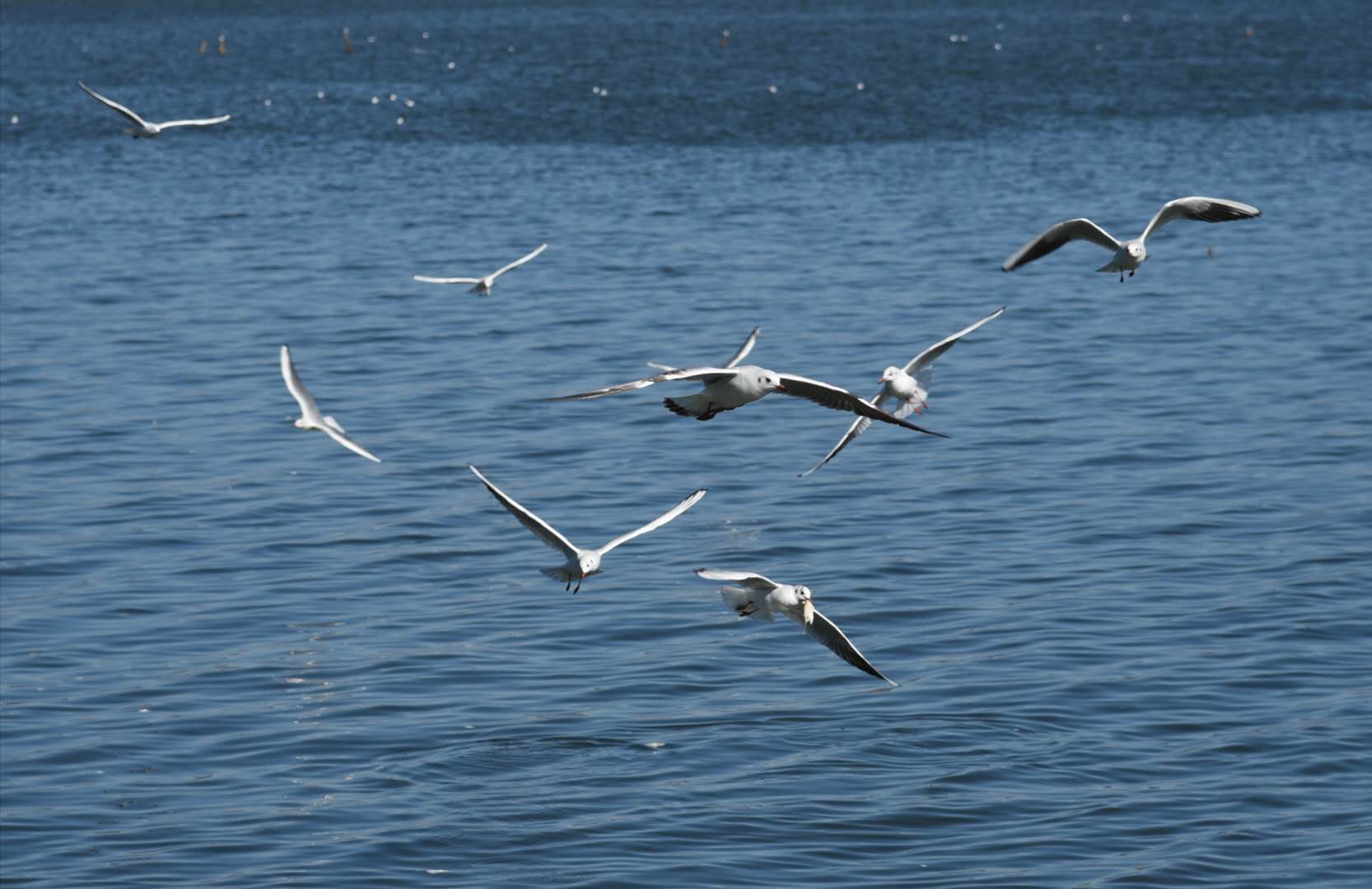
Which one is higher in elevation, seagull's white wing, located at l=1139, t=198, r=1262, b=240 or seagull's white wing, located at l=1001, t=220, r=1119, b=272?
seagull's white wing, located at l=1139, t=198, r=1262, b=240

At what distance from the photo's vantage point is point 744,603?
47.1 ft

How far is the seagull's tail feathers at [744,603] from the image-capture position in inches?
563

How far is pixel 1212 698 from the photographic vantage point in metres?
18.4

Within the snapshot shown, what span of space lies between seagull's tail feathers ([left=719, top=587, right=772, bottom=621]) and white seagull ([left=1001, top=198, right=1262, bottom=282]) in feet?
10.1

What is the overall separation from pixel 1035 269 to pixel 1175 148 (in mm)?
15653

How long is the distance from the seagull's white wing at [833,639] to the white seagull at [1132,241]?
2953 millimetres

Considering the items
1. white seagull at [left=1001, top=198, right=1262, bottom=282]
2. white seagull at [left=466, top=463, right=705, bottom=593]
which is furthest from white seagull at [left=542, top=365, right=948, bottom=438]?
white seagull at [left=1001, top=198, right=1262, bottom=282]

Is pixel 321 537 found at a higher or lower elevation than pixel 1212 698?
lower

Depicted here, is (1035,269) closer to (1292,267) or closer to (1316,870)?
(1292,267)

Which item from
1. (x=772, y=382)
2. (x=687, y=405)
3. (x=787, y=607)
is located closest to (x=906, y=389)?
(x=787, y=607)

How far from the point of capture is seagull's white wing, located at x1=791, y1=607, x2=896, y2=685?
547 inches

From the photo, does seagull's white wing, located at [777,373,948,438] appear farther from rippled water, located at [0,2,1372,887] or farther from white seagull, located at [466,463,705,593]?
rippled water, located at [0,2,1372,887]

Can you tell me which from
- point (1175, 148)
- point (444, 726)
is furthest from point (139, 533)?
point (1175, 148)

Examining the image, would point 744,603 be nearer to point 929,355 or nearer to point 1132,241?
point 929,355
